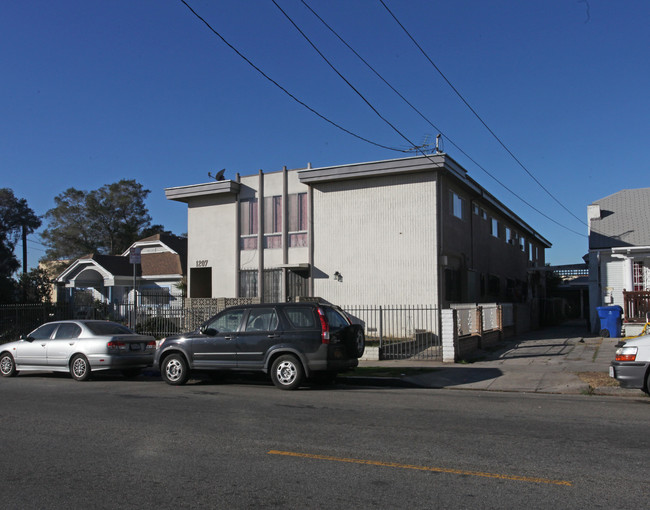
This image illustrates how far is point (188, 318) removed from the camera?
21.3 meters

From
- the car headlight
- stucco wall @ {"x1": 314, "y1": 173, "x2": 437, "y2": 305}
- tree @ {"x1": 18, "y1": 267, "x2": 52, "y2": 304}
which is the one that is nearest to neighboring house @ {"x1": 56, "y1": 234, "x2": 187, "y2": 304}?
Result: tree @ {"x1": 18, "y1": 267, "x2": 52, "y2": 304}

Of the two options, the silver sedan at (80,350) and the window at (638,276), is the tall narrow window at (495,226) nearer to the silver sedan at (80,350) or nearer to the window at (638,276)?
the window at (638,276)

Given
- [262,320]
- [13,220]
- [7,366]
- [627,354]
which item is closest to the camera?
[627,354]

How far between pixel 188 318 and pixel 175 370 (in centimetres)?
909

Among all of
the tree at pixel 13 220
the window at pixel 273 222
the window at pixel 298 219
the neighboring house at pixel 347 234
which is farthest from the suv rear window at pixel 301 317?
the tree at pixel 13 220

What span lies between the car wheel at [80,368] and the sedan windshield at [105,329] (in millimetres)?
660

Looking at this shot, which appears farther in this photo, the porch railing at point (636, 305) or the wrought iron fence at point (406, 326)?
the porch railing at point (636, 305)

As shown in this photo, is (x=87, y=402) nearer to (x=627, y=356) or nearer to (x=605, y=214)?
(x=627, y=356)

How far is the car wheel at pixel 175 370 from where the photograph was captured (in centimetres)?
1234

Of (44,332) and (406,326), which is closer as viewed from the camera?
(44,332)

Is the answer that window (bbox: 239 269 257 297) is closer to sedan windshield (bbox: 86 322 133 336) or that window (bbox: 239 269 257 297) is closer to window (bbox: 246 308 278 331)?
sedan windshield (bbox: 86 322 133 336)

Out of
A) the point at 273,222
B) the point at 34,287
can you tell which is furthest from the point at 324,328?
the point at 34,287

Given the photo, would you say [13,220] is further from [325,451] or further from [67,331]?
[325,451]

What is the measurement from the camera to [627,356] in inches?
366
